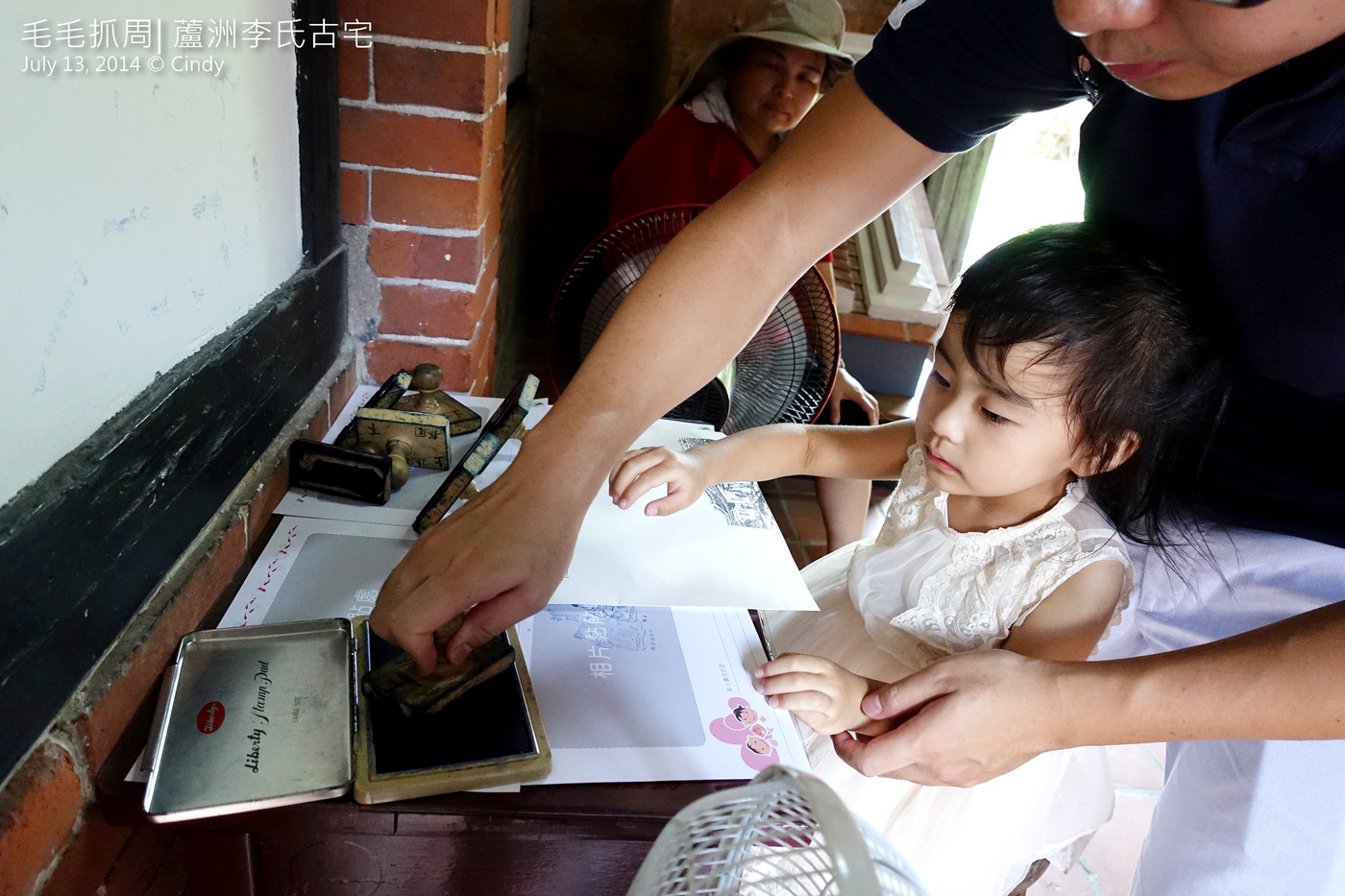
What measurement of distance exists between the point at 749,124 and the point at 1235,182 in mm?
2008

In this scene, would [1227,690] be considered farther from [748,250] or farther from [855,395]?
[855,395]

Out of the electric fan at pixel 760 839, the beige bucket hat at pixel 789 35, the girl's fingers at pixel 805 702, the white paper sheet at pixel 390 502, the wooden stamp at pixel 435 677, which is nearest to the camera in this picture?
the electric fan at pixel 760 839

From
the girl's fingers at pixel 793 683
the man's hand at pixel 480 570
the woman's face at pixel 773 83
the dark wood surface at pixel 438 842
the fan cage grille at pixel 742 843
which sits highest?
the woman's face at pixel 773 83

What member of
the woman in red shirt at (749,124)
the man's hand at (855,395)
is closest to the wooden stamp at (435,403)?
the woman in red shirt at (749,124)

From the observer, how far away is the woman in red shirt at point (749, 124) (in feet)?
7.59

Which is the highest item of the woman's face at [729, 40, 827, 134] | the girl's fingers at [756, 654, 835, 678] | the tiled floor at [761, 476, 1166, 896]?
the woman's face at [729, 40, 827, 134]

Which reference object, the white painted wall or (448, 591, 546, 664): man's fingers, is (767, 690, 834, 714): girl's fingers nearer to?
(448, 591, 546, 664): man's fingers

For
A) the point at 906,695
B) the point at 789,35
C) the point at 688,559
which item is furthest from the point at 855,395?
the point at 906,695

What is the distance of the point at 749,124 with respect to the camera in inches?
105

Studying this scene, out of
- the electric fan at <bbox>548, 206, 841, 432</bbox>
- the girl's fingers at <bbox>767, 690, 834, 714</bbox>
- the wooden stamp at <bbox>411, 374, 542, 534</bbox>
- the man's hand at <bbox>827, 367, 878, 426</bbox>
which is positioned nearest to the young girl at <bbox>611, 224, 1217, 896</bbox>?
the girl's fingers at <bbox>767, 690, 834, 714</bbox>

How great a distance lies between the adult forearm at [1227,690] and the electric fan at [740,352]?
0.88m

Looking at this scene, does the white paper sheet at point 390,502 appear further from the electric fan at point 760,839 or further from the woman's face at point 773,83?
the woman's face at point 773,83

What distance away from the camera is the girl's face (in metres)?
1.04

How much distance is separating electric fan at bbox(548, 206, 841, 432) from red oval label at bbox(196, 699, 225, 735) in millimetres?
966
